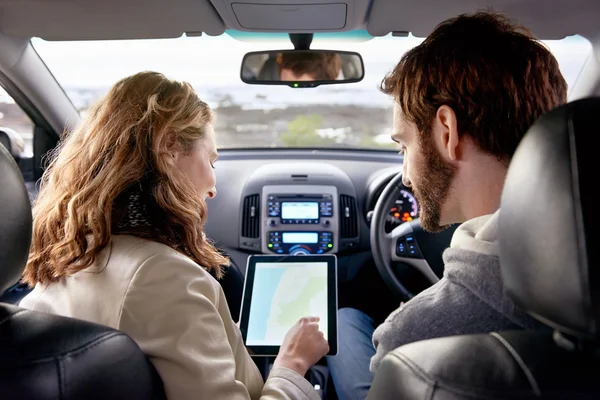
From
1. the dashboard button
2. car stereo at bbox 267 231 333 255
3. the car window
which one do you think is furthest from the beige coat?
the car window

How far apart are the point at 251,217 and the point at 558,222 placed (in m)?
2.96

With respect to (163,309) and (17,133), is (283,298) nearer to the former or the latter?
(163,309)

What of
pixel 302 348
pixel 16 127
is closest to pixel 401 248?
pixel 302 348

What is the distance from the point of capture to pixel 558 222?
1036 millimetres

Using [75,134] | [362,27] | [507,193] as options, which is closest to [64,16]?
[75,134]

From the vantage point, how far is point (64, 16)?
2.68m

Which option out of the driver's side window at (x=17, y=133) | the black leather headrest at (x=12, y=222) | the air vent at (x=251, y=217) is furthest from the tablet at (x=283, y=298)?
the driver's side window at (x=17, y=133)

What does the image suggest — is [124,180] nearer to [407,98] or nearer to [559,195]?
[407,98]

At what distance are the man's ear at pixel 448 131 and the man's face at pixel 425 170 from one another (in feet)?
0.13

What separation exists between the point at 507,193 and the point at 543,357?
298 mm

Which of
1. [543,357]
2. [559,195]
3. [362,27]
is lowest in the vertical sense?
[543,357]

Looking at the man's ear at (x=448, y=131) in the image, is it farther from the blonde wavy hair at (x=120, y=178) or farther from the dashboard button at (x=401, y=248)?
the dashboard button at (x=401, y=248)

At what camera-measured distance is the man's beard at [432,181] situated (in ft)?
6.23

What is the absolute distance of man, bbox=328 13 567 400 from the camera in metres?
1.59
